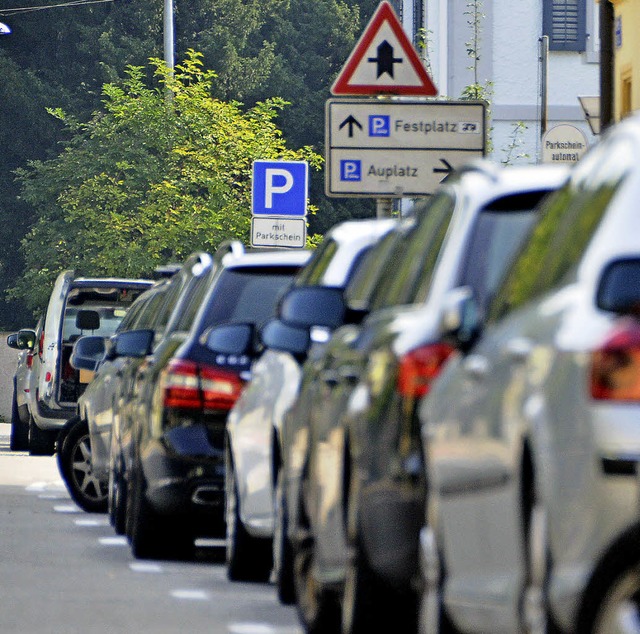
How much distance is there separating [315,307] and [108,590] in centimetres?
296

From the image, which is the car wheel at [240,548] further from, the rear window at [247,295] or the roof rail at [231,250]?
the roof rail at [231,250]

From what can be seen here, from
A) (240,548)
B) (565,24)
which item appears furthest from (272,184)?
(565,24)

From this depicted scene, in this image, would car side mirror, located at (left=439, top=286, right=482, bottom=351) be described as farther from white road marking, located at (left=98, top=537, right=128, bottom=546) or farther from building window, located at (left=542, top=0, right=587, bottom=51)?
building window, located at (left=542, top=0, right=587, bottom=51)

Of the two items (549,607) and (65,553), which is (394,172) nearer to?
(65,553)

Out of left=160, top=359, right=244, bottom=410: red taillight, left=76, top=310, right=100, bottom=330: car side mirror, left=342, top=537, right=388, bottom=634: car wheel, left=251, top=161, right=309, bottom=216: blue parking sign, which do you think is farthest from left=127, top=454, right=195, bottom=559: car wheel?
left=76, top=310, right=100, bottom=330: car side mirror

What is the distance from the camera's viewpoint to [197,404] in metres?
11.8

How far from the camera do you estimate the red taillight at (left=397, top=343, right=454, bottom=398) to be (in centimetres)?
666

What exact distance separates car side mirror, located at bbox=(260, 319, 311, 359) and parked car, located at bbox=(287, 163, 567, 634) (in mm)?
1393

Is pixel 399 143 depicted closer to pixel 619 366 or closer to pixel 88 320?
pixel 88 320

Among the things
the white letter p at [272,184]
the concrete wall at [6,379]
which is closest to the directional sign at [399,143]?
the white letter p at [272,184]

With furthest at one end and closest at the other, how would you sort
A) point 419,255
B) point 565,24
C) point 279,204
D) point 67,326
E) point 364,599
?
1. point 565,24
2. point 67,326
3. point 279,204
4. point 419,255
5. point 364,599

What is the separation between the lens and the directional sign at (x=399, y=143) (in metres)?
15.5

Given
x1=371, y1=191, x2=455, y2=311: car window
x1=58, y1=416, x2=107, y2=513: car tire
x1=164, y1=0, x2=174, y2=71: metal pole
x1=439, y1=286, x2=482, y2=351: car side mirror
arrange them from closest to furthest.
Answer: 1. x1=439, y1=286, x2=482, y2=351: car side mirror
2. x1=371, y1=191, x2=455, y2=311: car window
3. x1=58, y1=416, x2=107, y2=513: car tire
4. x1=164, y1=0, x2=174, y2=71: metal pole

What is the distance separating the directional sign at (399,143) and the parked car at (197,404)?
3121mm
